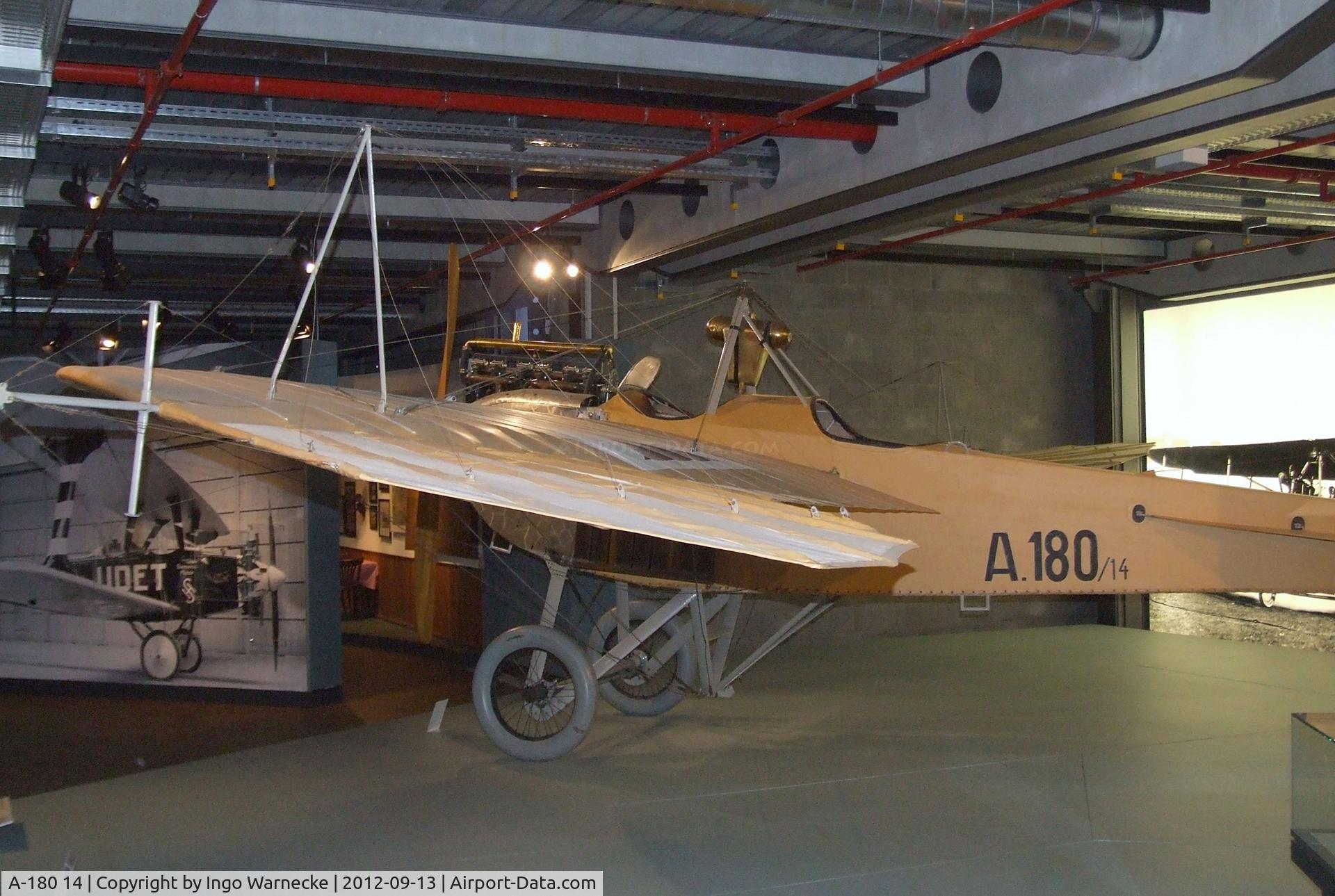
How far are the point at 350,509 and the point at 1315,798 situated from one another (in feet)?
40.5

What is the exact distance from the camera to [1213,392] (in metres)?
11.0

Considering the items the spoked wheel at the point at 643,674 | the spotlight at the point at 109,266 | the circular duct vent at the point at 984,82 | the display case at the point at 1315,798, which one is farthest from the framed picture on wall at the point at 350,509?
the display case at the point at 1315,798

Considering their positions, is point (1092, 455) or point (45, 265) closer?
point (45, 265)

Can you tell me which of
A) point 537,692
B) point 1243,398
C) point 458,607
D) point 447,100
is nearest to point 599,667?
point 537,692

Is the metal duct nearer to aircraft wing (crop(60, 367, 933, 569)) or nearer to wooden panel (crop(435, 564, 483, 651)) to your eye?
aircraft wing (crop(60, 367, 933, 569))

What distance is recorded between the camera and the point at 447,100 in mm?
6055

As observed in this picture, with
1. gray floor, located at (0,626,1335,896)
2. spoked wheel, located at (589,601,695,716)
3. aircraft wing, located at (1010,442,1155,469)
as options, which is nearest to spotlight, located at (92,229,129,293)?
gray floor, located at (0,626,1335,896)

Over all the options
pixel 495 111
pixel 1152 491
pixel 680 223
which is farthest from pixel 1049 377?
pixel 495 111

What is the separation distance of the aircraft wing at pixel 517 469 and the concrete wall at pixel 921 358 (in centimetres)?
516

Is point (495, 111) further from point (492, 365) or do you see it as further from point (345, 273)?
point (345, 273)

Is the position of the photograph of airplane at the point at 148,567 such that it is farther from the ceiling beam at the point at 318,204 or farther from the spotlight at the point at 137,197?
the ceiling beam at the point at 318,204

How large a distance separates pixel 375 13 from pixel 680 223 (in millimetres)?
3905

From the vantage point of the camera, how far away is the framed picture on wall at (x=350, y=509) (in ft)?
45.0

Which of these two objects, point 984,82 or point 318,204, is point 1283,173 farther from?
point 318,204
